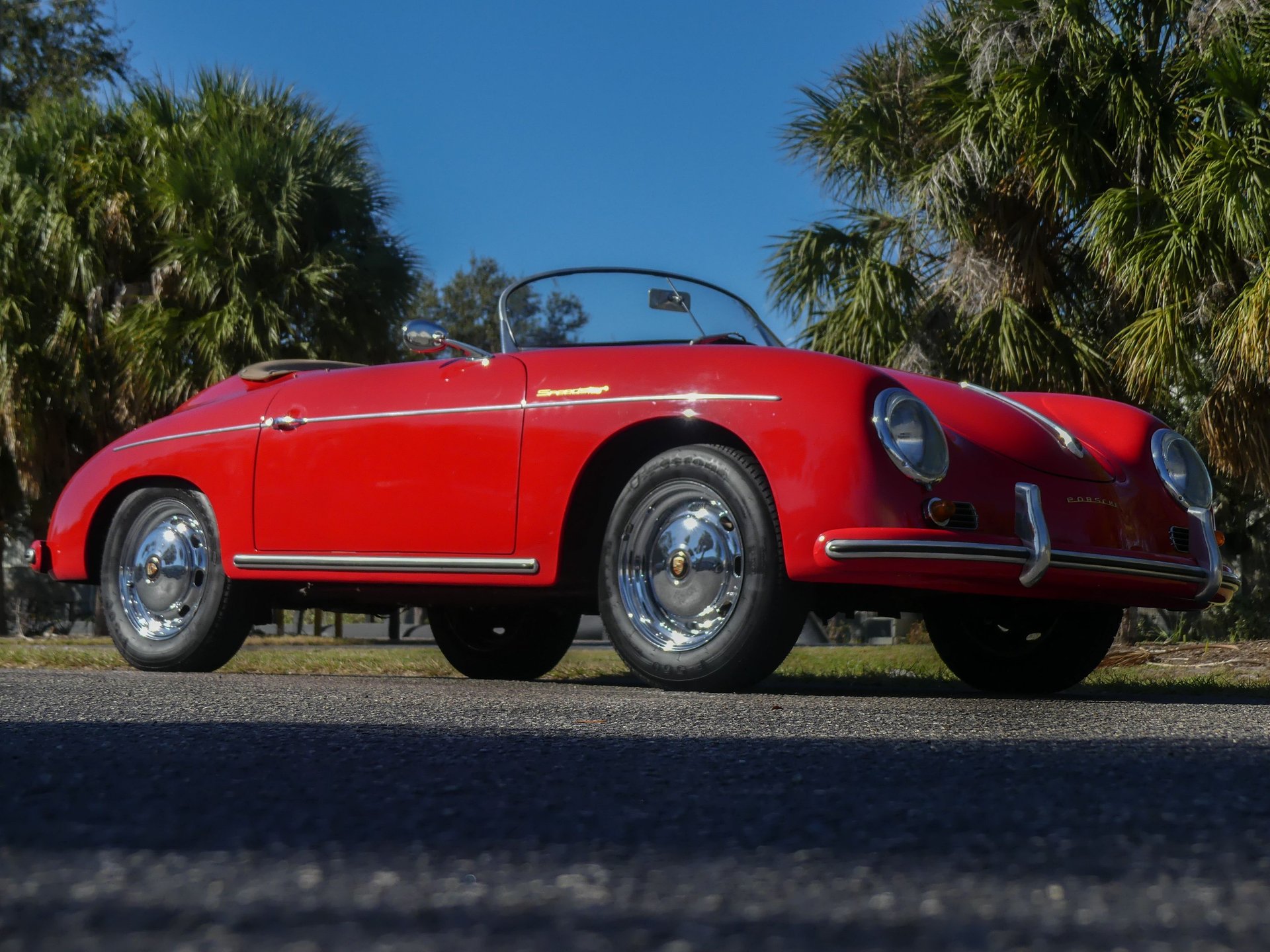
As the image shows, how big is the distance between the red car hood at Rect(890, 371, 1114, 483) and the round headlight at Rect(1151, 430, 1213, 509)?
11.7 inches

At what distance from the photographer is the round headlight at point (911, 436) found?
11.8ft

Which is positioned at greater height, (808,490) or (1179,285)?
(1179,285)

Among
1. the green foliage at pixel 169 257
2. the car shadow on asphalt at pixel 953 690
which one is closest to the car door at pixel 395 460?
the car shadow on asphalt at pixel 953 690

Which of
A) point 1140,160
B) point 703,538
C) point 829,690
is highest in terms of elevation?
point 1140,160

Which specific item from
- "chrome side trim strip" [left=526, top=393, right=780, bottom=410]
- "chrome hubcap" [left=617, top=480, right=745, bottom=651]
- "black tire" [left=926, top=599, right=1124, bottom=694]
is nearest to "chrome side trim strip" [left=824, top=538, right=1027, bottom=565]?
"chrome hubcap" [left=617, top=480, right=745, bottom=651]

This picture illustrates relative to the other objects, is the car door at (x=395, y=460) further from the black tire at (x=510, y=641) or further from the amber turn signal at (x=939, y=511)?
the amber turn signal at (x=939, y=511)

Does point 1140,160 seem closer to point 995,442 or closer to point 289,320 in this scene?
point 995,442

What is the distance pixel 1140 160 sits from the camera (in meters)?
9.88

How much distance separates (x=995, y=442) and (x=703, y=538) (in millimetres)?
838

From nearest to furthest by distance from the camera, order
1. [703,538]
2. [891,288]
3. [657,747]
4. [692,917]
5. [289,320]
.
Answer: [692,917] < [657,747] < [703,538] < [891,288] < [289,320]

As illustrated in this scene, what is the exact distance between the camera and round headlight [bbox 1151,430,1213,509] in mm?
4238

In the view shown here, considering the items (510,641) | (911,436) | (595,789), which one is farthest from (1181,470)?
(595,789)

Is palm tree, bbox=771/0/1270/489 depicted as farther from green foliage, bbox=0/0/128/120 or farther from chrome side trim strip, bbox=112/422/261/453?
green foliage, bbox=0/0/128/120

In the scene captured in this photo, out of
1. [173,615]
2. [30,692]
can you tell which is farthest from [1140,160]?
[30,692]
